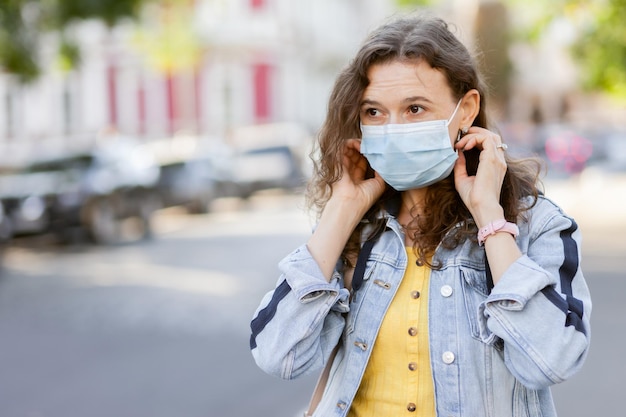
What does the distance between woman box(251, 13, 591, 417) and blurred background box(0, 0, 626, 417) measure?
0.89 ft

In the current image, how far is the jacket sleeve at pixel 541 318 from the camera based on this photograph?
84.7 inches

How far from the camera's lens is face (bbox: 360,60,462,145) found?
2.45 m

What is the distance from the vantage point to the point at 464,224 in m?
2.48

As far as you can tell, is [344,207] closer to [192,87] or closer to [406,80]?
[406,80]

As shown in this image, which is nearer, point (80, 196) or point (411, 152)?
point (411, 152)

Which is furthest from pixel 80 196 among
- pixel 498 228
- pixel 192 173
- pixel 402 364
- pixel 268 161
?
pixel 498 228

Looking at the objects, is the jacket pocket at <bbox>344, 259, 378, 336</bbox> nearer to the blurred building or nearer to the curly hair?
the curly hair

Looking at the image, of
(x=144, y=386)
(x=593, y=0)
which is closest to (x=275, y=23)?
(x=593, y=0)

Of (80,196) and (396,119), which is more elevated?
(396,119)

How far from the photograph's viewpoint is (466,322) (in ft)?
7.63

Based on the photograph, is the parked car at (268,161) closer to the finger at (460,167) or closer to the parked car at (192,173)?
the parked car at (192,173)

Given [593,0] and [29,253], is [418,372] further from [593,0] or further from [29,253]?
[593,0]

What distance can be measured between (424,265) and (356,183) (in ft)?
1.15

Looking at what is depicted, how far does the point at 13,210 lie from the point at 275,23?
25.4m
